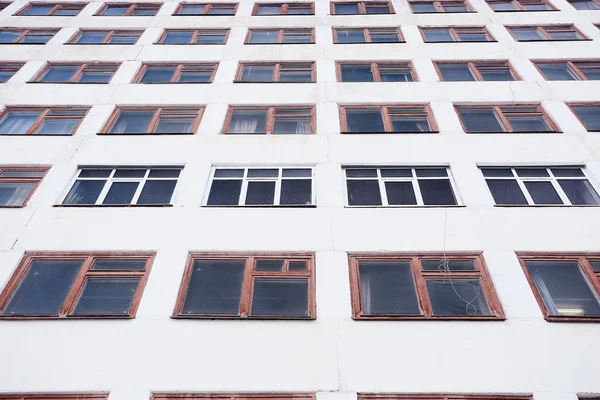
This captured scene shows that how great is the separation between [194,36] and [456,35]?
9.79 meters

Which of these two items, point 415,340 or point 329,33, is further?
point 329,33

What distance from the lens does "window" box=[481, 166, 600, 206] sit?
33.8 ft

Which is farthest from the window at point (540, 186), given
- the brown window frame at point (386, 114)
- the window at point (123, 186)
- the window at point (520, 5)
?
the window at point (520, 5)

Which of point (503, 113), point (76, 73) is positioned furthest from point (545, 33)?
point (76, 73)

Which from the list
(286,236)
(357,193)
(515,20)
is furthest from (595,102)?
(286,236)

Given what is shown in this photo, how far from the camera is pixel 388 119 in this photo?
12.7m

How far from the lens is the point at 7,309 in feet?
27.2

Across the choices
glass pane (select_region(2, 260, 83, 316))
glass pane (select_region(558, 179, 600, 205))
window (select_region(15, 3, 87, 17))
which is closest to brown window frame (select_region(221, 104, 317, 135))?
glass pane (select_region(2, 260, 83, 316))

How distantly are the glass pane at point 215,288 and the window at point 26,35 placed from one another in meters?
13.4

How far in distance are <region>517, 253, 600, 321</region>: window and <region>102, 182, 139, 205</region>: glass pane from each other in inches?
344

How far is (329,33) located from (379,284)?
1149 cm

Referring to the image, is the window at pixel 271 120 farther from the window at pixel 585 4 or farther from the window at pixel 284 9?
the window at pixel 585 4

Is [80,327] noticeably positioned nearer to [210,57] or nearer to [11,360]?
[11,360]

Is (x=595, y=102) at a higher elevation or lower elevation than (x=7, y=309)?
higher
